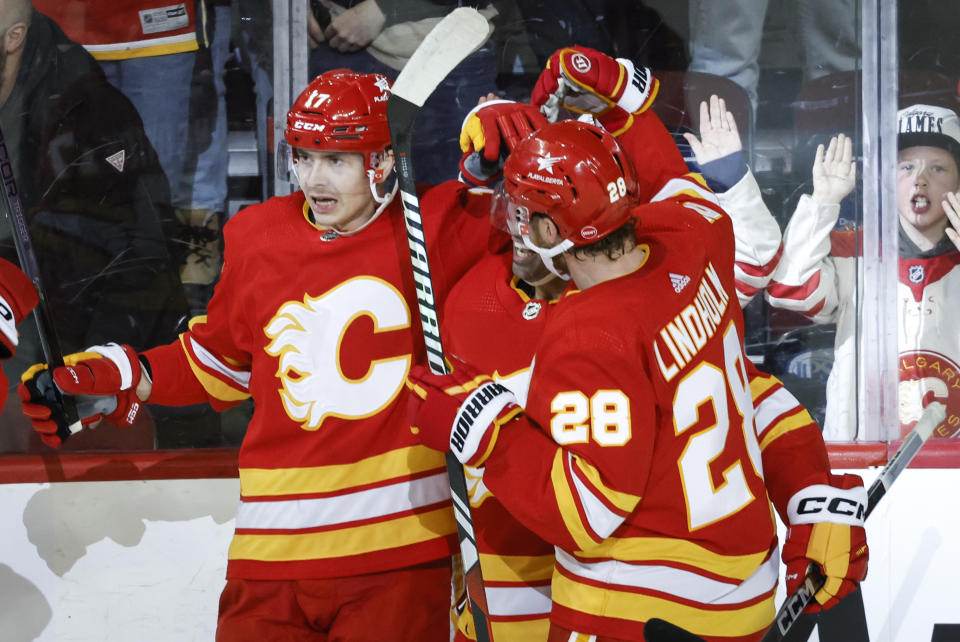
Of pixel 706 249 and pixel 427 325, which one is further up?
pixel 706 249

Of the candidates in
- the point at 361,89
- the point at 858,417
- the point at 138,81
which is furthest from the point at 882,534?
the point at 138,81

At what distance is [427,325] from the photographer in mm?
1930

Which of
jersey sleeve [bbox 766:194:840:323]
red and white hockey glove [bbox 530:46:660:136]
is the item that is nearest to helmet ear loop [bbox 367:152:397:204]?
red and white hockey glove [bbox 530:46:660:136]

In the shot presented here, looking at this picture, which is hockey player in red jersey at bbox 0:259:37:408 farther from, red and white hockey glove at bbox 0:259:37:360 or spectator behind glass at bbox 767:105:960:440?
spectator behind glass at bbox 767:105:960:440

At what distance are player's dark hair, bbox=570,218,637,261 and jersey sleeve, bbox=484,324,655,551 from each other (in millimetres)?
171

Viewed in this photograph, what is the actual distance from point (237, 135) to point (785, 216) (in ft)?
5.01

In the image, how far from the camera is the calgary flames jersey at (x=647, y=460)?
1640mm

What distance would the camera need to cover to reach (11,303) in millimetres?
2336

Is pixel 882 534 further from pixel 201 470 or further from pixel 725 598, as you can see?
pixel 201 470

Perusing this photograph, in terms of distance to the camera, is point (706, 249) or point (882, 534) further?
point (882, 534)

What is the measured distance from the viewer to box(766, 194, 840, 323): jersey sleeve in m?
2.89

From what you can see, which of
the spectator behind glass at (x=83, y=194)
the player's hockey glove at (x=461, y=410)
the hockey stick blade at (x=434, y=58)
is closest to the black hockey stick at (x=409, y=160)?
the hockey stick blade at (x=434, y=58)

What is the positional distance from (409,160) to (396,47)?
1116mm

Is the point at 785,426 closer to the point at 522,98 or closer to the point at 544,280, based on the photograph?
the point at 544,280
